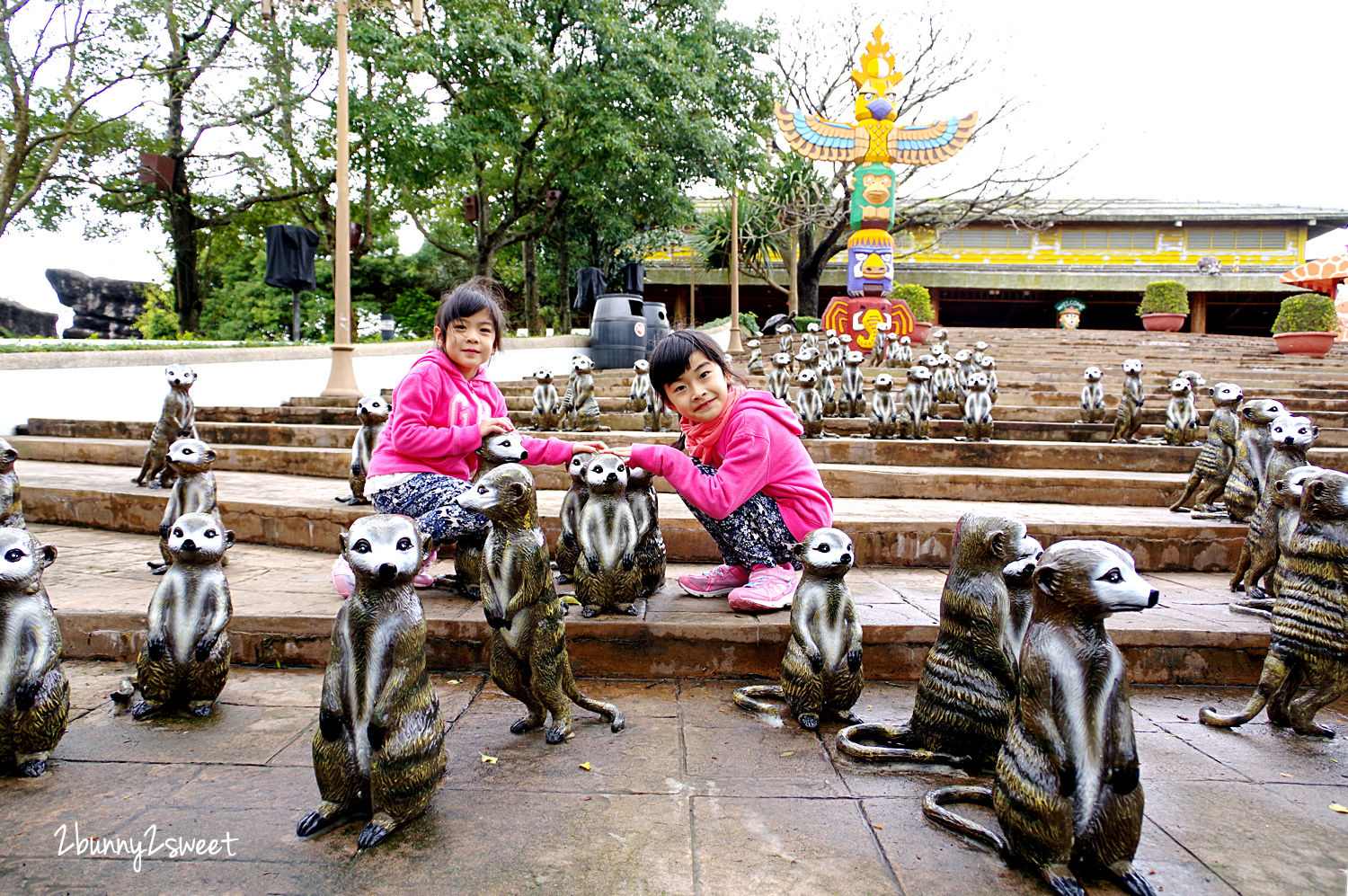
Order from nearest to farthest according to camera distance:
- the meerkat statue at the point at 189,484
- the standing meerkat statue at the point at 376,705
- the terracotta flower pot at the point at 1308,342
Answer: the standing meerkat statue at the point at 376,705
the meerkat statue at the point at 189,484
the terracotta flower pot at the point at 1308,342

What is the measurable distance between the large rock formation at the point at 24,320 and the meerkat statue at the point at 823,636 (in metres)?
21.5

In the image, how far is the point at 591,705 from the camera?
276 centimetres

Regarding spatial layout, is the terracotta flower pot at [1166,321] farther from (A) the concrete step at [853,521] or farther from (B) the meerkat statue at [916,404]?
(A) the concrete step at [853,521]

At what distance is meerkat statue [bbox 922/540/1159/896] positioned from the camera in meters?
1.83

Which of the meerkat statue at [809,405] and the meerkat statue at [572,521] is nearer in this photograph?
the meerkat statue at [572,521]

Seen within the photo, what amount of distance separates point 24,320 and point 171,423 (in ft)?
57.2

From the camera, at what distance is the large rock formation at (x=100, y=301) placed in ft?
67.9

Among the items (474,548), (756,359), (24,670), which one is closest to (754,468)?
(474,548)

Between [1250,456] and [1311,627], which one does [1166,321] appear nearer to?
[1250,456]

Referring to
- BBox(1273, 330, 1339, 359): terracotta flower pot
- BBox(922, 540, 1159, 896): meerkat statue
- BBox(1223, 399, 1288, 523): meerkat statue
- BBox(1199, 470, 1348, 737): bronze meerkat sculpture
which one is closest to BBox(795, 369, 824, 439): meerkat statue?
BBox(1223, 399, 1288, 523): meerkat statue

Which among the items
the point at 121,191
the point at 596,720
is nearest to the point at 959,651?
the point at 596,720

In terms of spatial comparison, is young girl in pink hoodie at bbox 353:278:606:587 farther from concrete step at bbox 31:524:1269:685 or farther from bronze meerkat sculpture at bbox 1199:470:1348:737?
bronze meerkat sculpture at bbox 1199:470:1348:737

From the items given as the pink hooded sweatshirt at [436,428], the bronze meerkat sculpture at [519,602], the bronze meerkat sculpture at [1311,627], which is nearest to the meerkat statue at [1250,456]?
the bronze meerkat sculpture at [1311,627]

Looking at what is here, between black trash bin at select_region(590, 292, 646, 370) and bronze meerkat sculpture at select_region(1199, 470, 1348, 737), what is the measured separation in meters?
12.3
